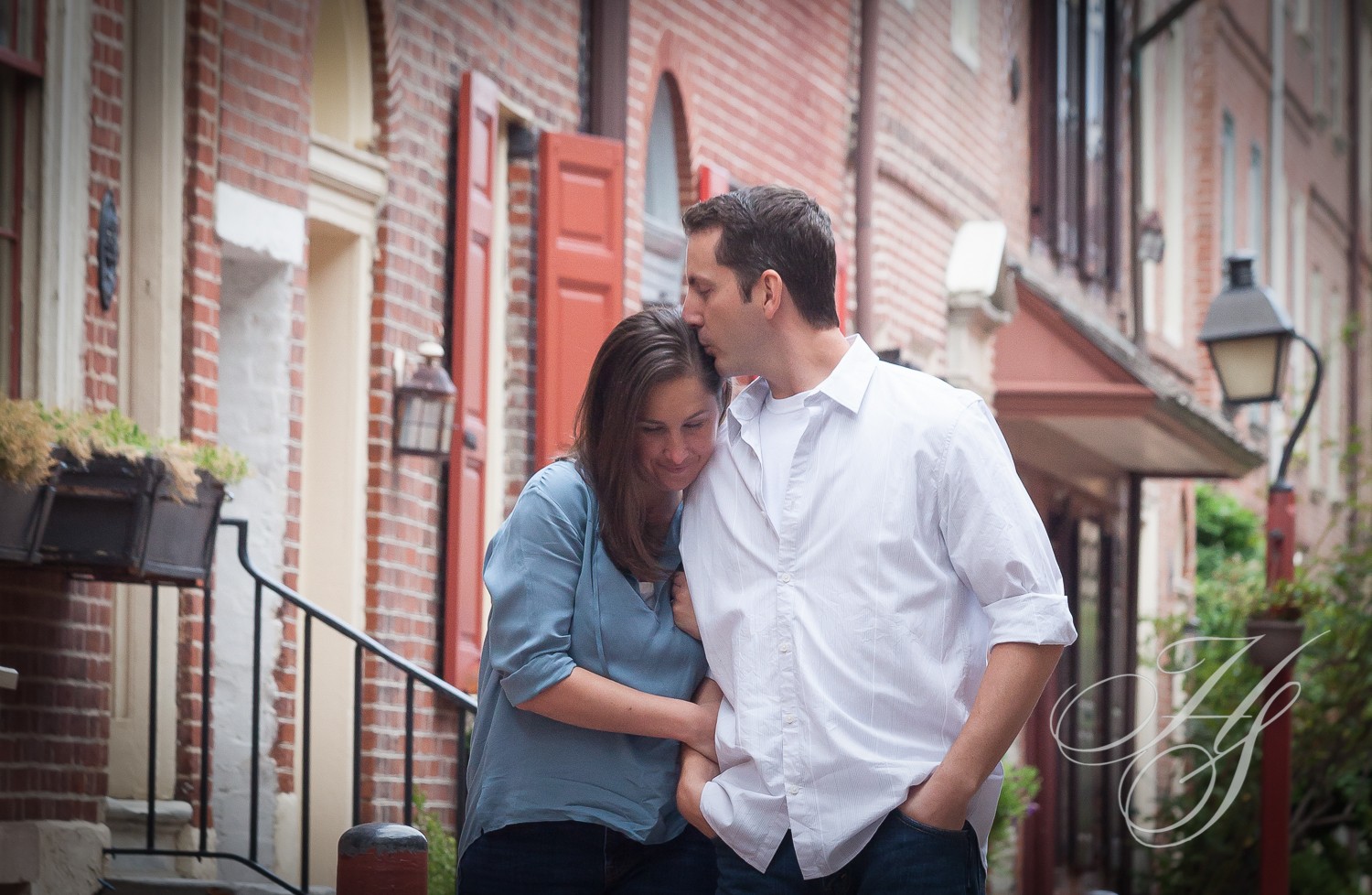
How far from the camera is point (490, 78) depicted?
775cm

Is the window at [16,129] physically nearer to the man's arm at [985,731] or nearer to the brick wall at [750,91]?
the brick wall at [750,91]

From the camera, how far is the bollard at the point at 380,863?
3486 millimetres

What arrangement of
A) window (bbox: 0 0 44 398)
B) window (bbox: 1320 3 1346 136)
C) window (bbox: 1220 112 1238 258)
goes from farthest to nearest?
window (bbox: 1320 3 1346 136), window (bbox: 1220 112 1238 258), window (bbox: 0 0 44 398)

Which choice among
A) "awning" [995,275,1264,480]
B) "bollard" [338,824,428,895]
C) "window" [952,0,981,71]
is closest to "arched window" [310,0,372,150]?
"bollard" [338,824,428,895]

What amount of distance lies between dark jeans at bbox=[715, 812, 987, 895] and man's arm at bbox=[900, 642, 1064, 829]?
0.09 feet

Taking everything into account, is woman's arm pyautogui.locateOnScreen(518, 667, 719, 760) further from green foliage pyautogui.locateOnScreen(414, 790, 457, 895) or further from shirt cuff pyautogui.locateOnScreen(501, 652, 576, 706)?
green foliage pyautogui.locateOnScreen(414, 790, 457, 895)

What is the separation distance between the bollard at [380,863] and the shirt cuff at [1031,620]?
1278 mm

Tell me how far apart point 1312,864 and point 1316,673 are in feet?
3.79

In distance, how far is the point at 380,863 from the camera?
3492 mm

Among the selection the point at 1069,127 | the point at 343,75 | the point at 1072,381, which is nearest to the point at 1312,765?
the point at 1072,381

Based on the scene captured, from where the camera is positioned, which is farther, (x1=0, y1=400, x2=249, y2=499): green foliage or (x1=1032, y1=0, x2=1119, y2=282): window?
(x1=1032, y1=0, x2=1119, y2=282): window

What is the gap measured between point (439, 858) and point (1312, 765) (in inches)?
225

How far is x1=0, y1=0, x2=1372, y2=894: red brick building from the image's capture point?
548 centimetres

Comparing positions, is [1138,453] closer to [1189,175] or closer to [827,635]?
[1189,175]
